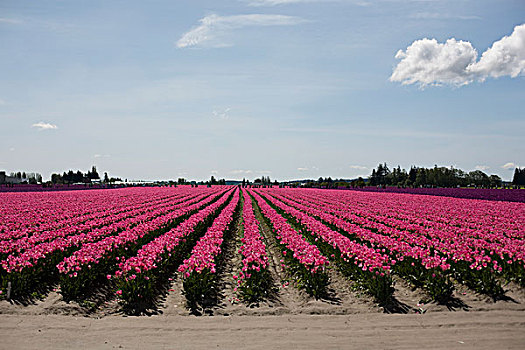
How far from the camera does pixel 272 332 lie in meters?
6.75

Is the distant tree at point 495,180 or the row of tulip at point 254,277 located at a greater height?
the distant tree at point 495,180

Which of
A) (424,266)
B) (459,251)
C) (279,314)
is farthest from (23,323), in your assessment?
(459,251)

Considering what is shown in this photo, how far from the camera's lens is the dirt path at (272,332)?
624cm

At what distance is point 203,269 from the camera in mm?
8703

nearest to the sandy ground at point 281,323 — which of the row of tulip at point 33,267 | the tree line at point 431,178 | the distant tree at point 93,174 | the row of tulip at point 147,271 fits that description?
the row of tulip at point 147,271

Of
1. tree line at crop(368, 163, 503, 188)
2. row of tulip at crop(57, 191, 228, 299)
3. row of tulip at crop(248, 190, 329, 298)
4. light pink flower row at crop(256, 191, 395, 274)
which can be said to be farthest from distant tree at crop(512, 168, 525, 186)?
row of tulip at crop(57, 191, 228, 299)

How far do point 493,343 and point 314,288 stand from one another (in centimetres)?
357

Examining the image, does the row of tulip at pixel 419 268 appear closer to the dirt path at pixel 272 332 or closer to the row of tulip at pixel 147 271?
the dirt path at pixel 272 332

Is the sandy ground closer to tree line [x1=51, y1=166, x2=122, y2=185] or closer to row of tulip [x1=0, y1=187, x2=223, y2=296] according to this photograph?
row of tulip [x1=0, y1=187, x2=223, y2=296]

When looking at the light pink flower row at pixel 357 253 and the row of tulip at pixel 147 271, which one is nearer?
the row of tulip at pixel 147 271

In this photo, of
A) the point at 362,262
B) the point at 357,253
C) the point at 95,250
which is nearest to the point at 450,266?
the point at 362,262

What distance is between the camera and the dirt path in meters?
6.24

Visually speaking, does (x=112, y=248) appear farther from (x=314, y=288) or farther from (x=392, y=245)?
(x=392, y=245)

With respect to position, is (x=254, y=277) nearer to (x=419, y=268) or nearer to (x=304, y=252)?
(x=304, y=252)
